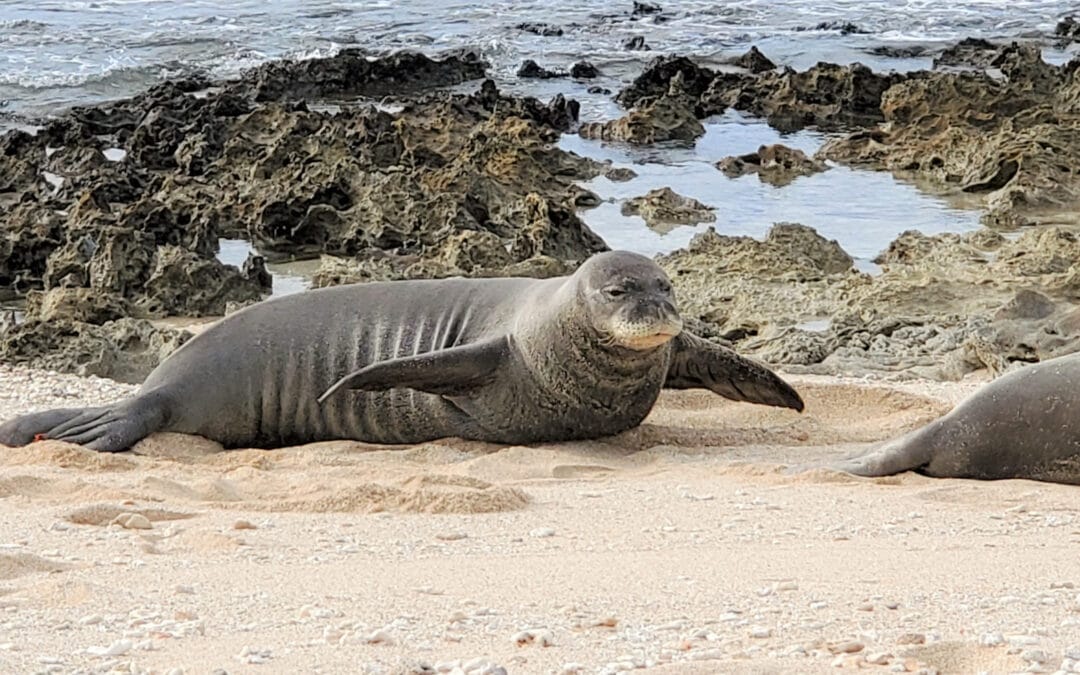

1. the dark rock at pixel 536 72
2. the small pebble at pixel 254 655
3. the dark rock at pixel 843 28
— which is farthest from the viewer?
the dark rock at pixel 843 28

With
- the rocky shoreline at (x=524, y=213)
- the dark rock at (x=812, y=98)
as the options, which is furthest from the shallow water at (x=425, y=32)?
the rocky shoreline at (x=524, y=213)

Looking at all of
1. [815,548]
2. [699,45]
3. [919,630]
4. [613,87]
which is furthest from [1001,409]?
[699,45]

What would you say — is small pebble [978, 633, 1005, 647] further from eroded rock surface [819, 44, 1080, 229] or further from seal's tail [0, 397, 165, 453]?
eroded rock surface [819, 44, 1080, 229]

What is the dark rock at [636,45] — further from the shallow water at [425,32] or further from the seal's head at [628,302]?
the seal's head at [628,302]

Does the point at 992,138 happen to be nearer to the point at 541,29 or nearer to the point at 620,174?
the point at 620,174

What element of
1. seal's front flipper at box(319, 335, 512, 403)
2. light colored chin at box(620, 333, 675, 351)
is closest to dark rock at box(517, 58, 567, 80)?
seal's front flipper at box(319, 335, 512, 403)

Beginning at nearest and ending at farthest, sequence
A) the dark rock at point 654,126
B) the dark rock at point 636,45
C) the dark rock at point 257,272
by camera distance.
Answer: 1. the dark rock at point 257,272
2. the dark rock at point 654,126
3. the dark rock at point 636,45

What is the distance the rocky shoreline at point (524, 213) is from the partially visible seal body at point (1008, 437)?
2.38 metres

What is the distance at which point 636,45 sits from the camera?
25000 mm

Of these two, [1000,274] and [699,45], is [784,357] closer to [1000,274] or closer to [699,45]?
[1000,274]

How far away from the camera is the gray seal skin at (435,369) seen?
673cm

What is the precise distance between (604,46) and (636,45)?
556 millimetres

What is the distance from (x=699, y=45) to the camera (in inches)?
1005

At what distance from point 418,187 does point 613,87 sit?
8.91 metres
